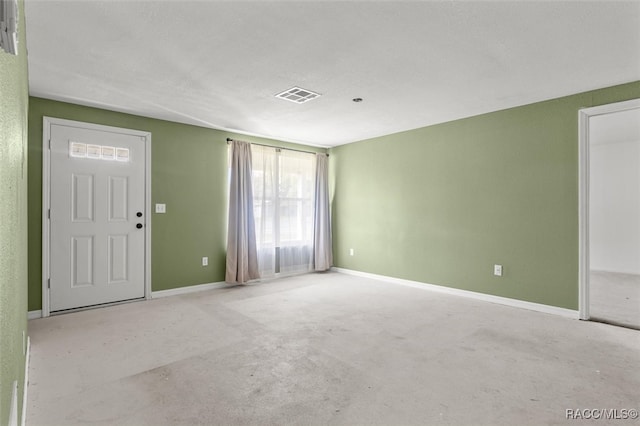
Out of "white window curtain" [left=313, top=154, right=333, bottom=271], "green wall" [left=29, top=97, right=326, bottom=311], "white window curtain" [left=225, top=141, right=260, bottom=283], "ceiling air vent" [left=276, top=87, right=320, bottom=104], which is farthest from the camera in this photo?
"white window curtain" [left=313, top=154, right=333, bottom=271]

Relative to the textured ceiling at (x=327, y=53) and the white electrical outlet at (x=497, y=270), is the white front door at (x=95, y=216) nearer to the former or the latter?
the textured ceiling at (x=327, y=53)

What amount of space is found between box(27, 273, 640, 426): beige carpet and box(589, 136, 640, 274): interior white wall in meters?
4.14

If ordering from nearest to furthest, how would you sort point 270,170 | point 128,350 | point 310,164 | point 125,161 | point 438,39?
point 438,39 < point 128,350 < point 125,161 < point 270,170 < point 310,164

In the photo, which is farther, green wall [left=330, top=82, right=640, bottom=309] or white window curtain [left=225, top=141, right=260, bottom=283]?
white window curtain [left=225, top=141, right=260, bottom=283]

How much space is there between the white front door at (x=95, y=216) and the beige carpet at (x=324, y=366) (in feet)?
1.19

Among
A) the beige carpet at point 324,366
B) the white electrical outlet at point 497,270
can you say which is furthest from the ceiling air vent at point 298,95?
the white electrical outlet at point 497,270

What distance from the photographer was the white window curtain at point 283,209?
18.5ft

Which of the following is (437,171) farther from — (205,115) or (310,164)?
(205,115)

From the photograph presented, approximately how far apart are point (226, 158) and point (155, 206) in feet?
4.24

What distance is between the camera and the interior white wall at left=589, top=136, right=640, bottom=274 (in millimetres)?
6355

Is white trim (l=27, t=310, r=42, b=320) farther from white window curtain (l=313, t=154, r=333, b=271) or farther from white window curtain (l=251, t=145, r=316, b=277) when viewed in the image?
white window curtain (l=313, t=154, r=333, b=271)

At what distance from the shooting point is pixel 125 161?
170 inches

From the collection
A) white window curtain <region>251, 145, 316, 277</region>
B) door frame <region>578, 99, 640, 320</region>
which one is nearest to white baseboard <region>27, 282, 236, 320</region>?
white window curtain <region>251, 145, 316, 277</region>

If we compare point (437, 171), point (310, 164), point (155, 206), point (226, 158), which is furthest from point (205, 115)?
point (437, 171)
